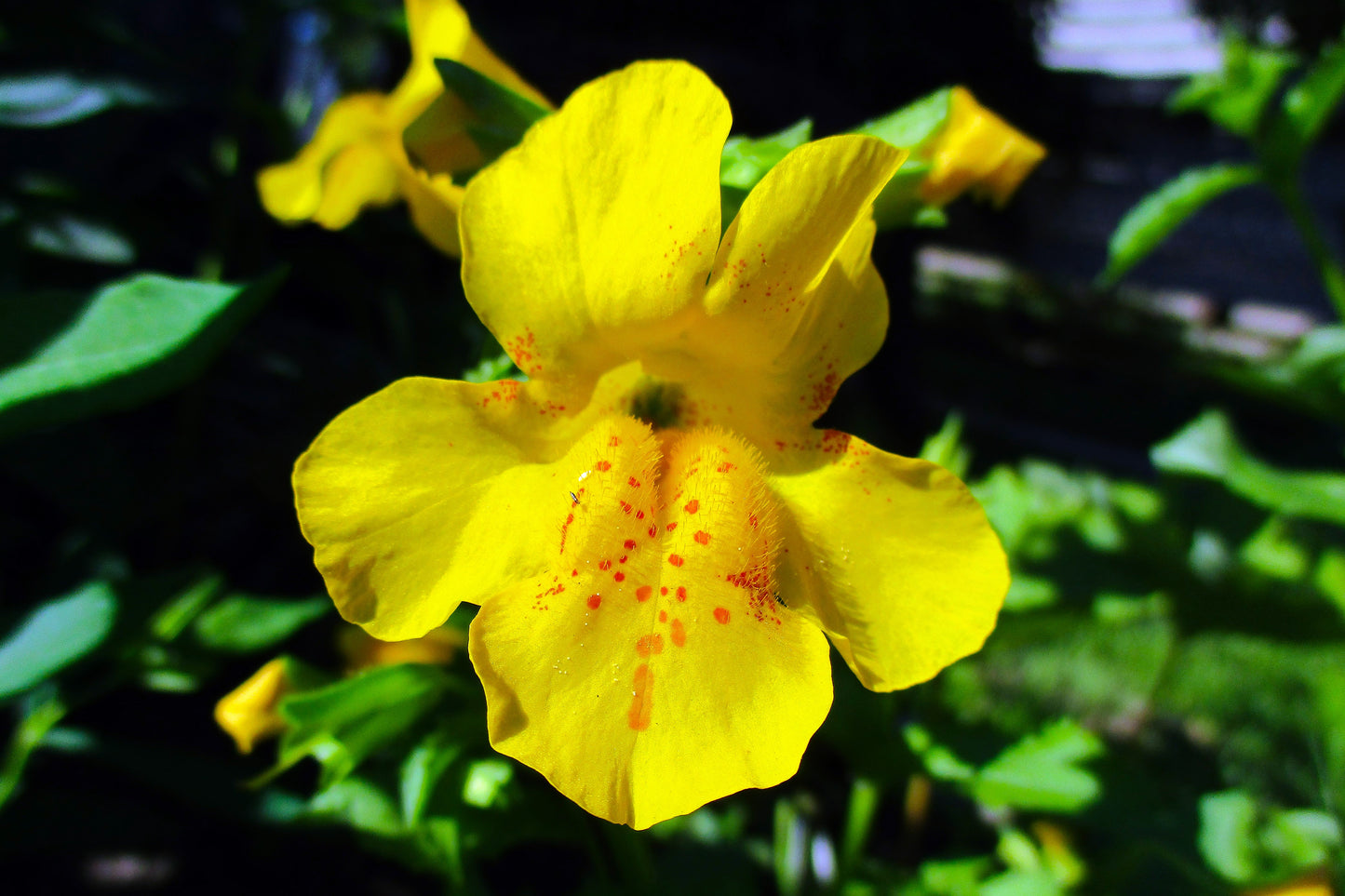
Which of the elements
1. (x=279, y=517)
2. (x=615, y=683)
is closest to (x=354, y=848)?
(x=279, y=517)

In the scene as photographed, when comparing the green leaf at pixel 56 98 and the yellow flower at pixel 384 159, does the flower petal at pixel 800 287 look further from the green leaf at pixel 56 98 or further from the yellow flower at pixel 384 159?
the green leaf at pixel 56 98

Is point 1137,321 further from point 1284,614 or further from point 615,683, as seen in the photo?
point 615,683

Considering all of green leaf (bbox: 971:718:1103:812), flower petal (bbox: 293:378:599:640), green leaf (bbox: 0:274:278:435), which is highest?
green leaf (bbox: 0:274:278:435)

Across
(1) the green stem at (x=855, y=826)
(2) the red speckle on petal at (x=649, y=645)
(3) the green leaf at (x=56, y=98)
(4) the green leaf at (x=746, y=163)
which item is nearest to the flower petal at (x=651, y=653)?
(2) the red speckle on petal at (x=649, y=645)

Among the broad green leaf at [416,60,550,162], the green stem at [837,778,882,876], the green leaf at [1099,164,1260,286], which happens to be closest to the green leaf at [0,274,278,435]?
the broad green leaf at [416,60,550,162]

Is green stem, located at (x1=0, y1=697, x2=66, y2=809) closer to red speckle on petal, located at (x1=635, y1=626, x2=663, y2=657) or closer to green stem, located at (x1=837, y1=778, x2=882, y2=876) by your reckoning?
red speckle on petal, located at (x1=635, y1=626, x2=663, y2=657)

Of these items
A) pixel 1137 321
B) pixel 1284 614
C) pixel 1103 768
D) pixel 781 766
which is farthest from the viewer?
pixel 1137 321

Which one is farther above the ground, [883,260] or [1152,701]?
[883,260]
